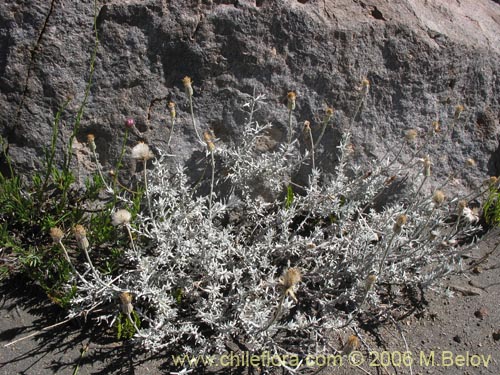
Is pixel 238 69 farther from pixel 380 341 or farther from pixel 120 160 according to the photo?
pixel 380 341

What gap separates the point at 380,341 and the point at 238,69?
1737mm

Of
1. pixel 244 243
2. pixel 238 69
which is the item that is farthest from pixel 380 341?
pixel 238 69

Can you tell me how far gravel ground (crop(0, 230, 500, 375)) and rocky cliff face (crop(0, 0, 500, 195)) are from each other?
81 cm

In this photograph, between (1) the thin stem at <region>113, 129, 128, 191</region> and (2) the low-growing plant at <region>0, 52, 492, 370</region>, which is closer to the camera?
(2) the low-growing plant at <region>0, 52, 492, 370</region>

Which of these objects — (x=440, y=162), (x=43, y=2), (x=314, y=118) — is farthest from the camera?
(x=440, y=162)

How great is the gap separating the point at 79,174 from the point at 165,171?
519mm

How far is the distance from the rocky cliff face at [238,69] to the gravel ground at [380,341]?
81cm

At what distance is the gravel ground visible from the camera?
9.28ft

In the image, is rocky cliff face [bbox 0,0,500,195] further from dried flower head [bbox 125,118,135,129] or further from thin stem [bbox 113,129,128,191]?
dried flower head [bbox 125,118,135,129]

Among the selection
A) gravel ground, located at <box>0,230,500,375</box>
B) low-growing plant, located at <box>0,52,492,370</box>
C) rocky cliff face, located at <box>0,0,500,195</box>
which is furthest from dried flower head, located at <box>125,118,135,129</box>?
gravel ground, located at <box>0,230,500,375</box>

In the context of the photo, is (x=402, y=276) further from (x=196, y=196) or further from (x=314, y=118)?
(x=196, y=196)

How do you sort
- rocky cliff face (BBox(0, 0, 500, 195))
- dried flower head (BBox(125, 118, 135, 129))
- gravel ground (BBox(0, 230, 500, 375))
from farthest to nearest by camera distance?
1. rocky cliff face (BBox(0, 0, 500, 195))
2. dried flower head (BBox(125, 118, 135, 129))
3. gravel ground (BBox(0, 230, 500, 375))

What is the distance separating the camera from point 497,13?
4207 mm

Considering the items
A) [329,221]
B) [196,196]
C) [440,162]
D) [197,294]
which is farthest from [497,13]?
[197,294]
